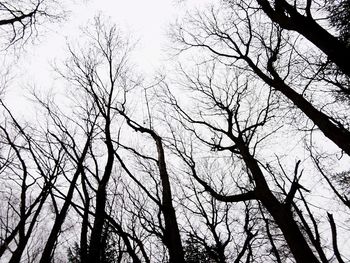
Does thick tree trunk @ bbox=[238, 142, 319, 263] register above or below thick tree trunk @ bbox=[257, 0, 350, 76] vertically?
below

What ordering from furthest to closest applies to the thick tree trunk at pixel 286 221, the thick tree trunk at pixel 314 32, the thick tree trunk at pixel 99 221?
the thick tree trunk at pixel 99 221 → the thick tree trunk at pixel 286 221 → the thick tree trunk at pixel 314 32

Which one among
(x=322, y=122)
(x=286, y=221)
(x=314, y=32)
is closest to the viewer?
(x=314, y=32)

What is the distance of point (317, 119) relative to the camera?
4.64 meters

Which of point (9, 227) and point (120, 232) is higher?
point (9, 227)

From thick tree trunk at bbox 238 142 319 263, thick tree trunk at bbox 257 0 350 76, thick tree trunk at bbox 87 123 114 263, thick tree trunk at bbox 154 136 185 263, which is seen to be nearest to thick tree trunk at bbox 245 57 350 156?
thick tree trunk at bbox 257 0 350 76

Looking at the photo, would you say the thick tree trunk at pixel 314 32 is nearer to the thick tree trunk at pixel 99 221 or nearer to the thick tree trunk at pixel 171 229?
the thick tree trunk at pixel 171 229

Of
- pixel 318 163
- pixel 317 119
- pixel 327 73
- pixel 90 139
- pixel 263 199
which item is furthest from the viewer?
pixel 318 163

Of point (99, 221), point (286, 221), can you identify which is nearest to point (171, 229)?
point (99, 221)

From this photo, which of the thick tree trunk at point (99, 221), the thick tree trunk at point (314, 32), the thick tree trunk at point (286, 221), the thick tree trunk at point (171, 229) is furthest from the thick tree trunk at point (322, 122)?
the thick tree trunk at point (99, 221)

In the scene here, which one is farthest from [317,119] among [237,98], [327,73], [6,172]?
[6,172]

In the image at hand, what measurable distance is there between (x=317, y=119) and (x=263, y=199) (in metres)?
2.00

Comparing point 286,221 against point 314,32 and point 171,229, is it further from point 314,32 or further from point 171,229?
point 314,32

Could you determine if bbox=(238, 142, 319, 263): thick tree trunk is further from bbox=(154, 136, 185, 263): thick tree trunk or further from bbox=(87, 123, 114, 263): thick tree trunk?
Result: bbox=(87, 123, 114, 263): thick tree trunk

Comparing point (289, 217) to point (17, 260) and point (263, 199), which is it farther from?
point (17, 260)
